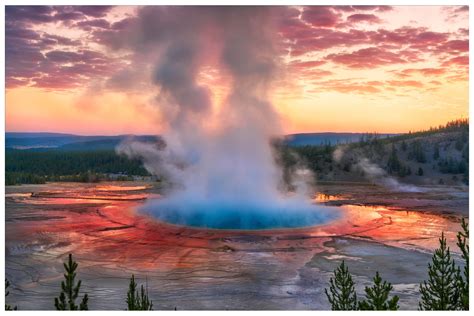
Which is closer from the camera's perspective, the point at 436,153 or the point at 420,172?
the point at 420,172

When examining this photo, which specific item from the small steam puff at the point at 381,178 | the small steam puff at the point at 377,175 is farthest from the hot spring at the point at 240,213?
the small steam puff at the point at 377,175

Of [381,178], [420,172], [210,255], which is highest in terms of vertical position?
[420,172]

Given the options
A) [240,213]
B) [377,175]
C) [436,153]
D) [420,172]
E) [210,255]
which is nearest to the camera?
[210,255]

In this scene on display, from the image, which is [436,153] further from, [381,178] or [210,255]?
[210,255]

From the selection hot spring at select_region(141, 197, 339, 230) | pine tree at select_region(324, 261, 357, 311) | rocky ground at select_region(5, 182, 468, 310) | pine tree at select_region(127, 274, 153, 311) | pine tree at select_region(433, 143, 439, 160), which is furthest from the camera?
pine tree at select_region(433, 143, 439, 160)

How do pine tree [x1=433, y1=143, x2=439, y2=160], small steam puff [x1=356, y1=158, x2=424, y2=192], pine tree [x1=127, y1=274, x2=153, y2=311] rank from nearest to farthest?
pine tree [x1=127, y1=274, x2=153, y2=311]
small steam puff [x1=356, y1=158, x2=424, y2=192]
pine tree [x1=433, y1=143, x2=439, y2=160]

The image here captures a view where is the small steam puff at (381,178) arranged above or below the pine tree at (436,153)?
below

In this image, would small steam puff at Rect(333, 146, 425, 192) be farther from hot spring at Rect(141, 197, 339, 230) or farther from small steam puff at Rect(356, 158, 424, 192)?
hot spring at Rect(141, 197, 339, 230)

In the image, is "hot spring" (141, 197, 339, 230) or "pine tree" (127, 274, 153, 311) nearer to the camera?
"pine tree" (127, 274, 153, 311)

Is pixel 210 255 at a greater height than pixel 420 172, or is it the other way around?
pixel 420 172

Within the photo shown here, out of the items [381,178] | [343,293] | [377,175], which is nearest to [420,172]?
[377,175]

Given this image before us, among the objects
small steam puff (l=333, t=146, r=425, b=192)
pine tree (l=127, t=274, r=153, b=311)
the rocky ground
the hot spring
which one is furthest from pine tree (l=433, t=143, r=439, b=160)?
pine tree (l=127, t=274, r=153, b=311)

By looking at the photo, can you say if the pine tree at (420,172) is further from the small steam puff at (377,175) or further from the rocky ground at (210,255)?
the rocky ground at (210,255)

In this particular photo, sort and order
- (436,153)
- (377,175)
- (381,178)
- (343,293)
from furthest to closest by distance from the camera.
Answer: (436,153) → (377,175) → (381,178) → (343,293)
